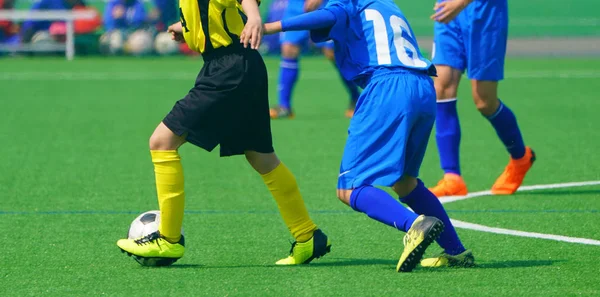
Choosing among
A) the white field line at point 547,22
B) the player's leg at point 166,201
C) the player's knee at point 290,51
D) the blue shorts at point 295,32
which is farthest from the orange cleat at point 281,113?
the white field line at point 547,22

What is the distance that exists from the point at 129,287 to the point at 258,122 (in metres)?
0.99

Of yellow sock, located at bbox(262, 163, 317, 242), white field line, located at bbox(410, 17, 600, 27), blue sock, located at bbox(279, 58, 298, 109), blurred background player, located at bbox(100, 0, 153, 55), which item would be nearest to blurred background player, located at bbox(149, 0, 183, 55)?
blurred background player, located at bbox(100, 0, 153, 55)

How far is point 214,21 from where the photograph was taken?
505 cm

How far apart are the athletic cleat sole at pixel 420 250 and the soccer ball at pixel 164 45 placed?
16.2 m

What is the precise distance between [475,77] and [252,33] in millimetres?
2941

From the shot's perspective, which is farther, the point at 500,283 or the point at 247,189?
the point at 247,189

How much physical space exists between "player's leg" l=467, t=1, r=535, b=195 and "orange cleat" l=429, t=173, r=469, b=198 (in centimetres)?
24

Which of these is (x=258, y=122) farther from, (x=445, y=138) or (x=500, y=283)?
(x=445, y=138)

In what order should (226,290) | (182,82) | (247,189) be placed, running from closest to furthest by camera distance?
(226,290) → (247,189) → (182,82)

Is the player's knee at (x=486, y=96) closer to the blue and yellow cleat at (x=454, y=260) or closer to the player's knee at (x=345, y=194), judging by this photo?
the blue and yellow cleat at (x=454, y=260)

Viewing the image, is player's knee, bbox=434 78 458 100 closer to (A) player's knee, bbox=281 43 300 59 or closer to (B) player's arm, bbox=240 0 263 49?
(B) player's arm, bbox=240 0 263 49

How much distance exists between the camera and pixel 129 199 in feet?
23.4

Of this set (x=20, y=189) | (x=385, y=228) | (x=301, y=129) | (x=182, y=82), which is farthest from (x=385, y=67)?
(x=182, y=82)

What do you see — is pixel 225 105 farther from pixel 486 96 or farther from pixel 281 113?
pixel 281 113
